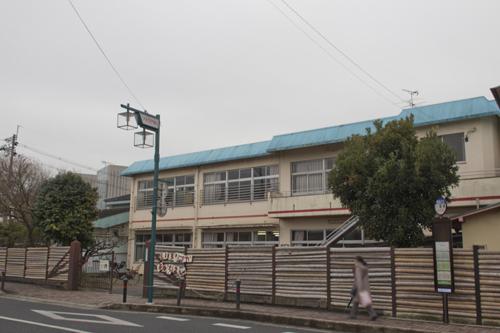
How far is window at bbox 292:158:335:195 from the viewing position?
25406 mm

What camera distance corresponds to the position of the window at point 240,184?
2817cm

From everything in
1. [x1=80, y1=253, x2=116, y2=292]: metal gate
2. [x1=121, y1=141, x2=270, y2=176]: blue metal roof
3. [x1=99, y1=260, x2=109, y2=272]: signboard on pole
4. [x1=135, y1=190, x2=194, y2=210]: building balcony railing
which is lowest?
[x1=80, y1=253, x2=116, y2=292]: metal gate

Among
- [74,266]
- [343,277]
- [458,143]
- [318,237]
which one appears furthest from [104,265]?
[458,143]

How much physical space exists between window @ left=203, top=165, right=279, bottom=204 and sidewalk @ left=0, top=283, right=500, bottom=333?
10.4 metres

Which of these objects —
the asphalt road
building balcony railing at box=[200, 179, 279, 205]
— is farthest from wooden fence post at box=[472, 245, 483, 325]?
building balcony railing at box=[200, 179, 279, 205]

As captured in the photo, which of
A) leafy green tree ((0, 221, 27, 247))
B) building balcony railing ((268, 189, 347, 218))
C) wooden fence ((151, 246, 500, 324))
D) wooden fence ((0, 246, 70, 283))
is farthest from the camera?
leafy green tree ((0, 221, 27, 247))

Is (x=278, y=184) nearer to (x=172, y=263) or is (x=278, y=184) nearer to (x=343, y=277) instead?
(x=172, y=263)

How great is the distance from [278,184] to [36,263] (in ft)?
41.5

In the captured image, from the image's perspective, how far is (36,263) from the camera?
23.6 metres

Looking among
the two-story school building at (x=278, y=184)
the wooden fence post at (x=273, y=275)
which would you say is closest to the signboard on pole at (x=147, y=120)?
the two-story school building at (x=278, y=184)

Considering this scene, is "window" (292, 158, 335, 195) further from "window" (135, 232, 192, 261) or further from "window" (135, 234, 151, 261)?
"window" (135, 234, 151, 261)

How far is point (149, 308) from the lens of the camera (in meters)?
15.9

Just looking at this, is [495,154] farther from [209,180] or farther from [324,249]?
[209,180]

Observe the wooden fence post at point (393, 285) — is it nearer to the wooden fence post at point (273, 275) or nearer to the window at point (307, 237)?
the wooden fence post at point (273, 275)
